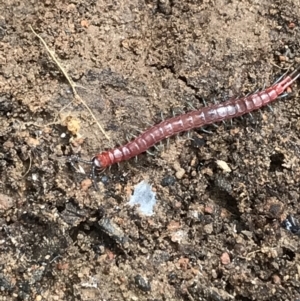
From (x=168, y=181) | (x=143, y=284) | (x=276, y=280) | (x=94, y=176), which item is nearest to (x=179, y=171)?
(x=168, y=181)

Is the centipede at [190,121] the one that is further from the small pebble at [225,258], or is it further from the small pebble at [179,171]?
the small pebble at [225,258]

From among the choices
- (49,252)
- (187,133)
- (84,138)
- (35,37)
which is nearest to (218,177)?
(187,133)

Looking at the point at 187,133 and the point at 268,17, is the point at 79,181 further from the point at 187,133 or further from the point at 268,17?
the point at 268,17

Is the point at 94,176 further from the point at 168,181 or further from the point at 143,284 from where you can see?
the point at 143,284

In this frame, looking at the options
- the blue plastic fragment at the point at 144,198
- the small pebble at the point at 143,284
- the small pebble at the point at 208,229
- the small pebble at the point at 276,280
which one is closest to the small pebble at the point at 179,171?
the blue plastic fragment at the point at 144,198

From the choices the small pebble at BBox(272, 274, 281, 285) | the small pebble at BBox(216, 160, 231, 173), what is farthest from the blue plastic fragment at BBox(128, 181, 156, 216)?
the small pebble at BBox(272, 274, 281, 285)

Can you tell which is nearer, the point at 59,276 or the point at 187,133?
the point at 59,276
